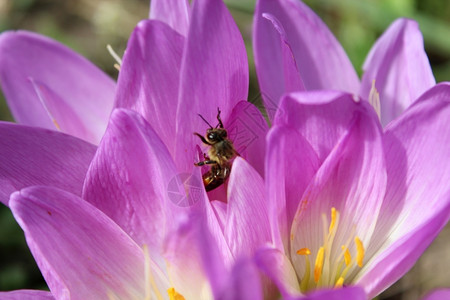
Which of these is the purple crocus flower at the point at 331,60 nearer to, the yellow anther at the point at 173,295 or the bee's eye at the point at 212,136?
the bee's eye at the point at 212,136

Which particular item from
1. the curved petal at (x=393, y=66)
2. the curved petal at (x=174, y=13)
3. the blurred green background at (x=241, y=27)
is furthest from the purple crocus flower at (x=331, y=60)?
the blurred green background at (x=241, y=27)

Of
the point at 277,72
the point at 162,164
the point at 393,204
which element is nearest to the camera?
the point at 162,164

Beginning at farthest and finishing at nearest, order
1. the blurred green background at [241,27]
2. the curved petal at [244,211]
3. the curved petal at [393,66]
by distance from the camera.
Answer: the blurred green background at [241,27] < the curved petal at [393,66] < the curved petal at [244,211]

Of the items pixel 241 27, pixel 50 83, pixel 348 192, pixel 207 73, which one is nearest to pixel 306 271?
pixel 348 192

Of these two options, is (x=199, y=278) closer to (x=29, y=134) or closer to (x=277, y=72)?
(x=29, y=134)

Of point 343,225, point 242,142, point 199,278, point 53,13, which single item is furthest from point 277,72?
point 53,13

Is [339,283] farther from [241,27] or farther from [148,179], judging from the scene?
[241,27]

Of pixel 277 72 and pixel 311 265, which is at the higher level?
pixel 277 72

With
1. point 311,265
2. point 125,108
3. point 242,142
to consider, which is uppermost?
point 125,108

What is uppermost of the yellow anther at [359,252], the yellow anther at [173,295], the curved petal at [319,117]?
the curved petal at [319,117]
